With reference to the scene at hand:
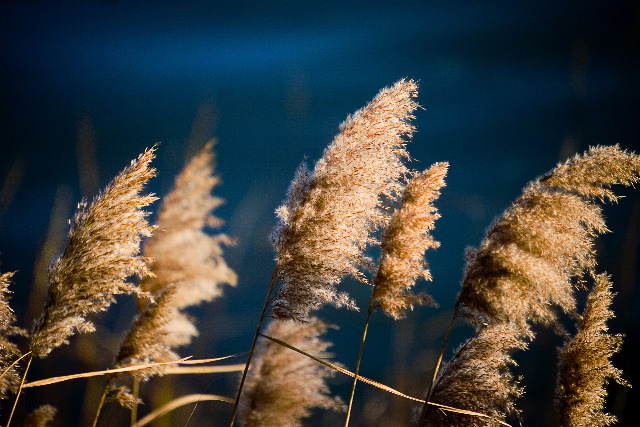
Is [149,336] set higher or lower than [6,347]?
higher

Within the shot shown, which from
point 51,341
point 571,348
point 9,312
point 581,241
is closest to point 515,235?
point 581,241

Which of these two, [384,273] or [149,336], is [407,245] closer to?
[384,273]

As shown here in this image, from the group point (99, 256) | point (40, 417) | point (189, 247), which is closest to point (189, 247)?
point (189, 247)

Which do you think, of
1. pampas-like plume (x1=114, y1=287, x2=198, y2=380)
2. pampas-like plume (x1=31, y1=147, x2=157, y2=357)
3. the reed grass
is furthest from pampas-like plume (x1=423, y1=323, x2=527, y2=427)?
pampas-like plume (x1=31, y1=147, x2=157, y2=357)

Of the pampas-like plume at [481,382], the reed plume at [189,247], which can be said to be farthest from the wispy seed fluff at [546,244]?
the reed plume at [189,247]

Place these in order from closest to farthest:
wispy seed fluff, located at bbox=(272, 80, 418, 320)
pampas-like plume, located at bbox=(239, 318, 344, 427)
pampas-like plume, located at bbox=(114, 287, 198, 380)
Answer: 1. wispy seed fluff, located at bbox=(272, 80, 418, 320)
2. pampas-like plume, located at bbox=(114, 287, 198, 380)
3. pampas-like plume, located at bbox=(239, 318, 344, 427)

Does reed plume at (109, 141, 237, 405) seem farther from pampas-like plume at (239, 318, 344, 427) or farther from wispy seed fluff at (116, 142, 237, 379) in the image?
pampas-like plume at (239, 318, 344, 427)

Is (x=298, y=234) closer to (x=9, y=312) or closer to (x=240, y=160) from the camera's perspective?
(x=9, y=312)
